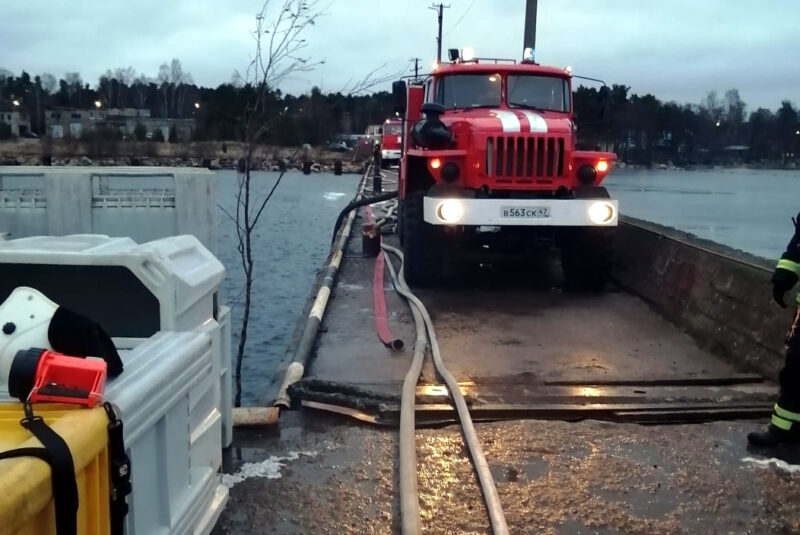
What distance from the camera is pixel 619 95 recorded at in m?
13.5

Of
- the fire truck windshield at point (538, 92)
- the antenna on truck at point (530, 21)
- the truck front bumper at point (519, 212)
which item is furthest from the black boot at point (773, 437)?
the antenna on truck at point (530, 21)

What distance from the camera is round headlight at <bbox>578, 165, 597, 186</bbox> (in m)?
8.60

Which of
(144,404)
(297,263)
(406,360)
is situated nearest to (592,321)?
(406,360)

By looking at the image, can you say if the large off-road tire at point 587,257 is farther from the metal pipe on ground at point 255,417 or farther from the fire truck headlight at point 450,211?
the metal pipe on ground at point 255,417

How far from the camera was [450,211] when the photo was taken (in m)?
8.06

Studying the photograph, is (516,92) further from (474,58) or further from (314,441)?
(314,441)

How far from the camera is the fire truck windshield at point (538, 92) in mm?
9430

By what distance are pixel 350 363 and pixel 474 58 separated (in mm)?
5636

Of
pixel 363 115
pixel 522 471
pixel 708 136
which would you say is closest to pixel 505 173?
pixel 522 471

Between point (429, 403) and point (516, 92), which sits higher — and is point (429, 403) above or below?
below

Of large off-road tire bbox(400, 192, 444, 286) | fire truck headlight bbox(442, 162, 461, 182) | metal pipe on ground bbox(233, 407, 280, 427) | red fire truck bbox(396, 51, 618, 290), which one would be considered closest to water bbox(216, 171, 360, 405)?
metal pipe on ground bbox(233, 407, 280, 427)

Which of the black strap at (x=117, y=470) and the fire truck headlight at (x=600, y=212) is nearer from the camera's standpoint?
the black strap at (x=117, y=470)

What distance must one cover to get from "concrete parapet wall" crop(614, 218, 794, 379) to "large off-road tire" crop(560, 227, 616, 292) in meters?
0.44

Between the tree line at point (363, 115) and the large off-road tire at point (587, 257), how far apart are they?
78.2 inches
